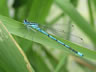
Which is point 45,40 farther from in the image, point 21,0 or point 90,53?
point 21,0

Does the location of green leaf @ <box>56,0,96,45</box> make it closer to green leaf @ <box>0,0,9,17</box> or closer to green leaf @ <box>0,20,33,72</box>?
green leaf @ <box>0,0,9,17</box>

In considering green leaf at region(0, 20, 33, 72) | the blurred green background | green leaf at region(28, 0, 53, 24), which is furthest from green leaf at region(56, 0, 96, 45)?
green leaf at region(0, 20, 33, 72)

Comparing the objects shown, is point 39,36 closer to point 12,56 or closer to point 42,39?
point 42,39

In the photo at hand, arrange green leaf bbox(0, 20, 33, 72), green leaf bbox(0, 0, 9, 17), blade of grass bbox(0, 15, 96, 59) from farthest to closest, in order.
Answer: green leaf bbox(0, 0, 9, 17), blade of grass bbox(0, 15, 96, 59), green leaf bbox(0, 20, 33, 72)

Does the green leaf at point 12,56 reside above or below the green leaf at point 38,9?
below

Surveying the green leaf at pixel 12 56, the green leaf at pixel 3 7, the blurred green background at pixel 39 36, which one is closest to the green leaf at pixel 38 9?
the blurred green background at pixel 39 36

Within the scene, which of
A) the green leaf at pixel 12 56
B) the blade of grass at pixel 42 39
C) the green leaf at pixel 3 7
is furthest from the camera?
the green leaf at pixel 3 7

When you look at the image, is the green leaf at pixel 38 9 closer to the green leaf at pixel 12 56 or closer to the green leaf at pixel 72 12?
the green leaf at pixel 72 12

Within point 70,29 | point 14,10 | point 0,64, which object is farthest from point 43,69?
point 0,64

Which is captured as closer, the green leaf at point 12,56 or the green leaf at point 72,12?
the green leaf at point 12,56

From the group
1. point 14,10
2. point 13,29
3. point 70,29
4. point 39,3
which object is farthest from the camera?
point 14,10

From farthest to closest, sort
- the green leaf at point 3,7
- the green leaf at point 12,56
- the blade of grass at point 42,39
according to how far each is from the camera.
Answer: the green leaf at point 3,7 < the blade of grass at point 42,39 < the green leaf at point 12,56
